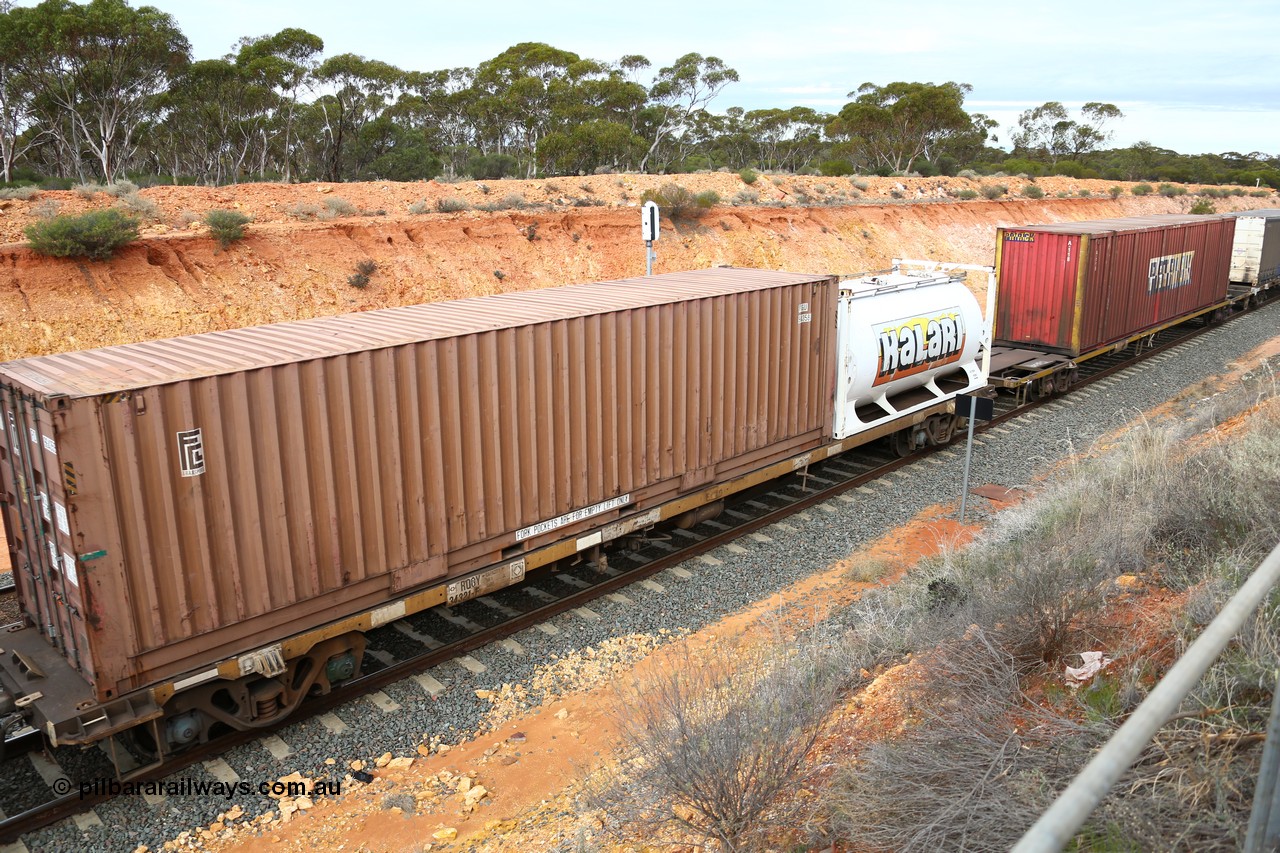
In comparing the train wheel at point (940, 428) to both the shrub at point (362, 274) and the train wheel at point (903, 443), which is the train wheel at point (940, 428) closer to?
the train wheel at point (903, 443)

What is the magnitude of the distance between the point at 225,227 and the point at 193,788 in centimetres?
1749

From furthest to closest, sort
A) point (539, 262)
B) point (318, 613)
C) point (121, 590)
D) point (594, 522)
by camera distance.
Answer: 1. point (539, 262)
2. point (594, 522)
3. point (318, 613)
4. point (121, 590)

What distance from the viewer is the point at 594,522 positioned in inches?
379

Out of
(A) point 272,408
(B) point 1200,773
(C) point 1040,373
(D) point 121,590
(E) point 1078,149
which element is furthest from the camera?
(E) point 1078,149

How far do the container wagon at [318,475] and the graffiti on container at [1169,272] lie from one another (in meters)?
13.9

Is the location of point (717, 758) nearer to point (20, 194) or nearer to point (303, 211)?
point (303, 211)

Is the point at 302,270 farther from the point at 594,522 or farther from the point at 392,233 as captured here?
the point at 594,522

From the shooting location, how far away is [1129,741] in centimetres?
212

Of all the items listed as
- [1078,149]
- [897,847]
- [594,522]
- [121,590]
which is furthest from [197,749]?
[1078,149]

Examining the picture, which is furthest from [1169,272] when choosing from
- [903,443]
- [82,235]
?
[82,235]

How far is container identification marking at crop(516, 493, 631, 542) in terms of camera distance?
893 centimetres

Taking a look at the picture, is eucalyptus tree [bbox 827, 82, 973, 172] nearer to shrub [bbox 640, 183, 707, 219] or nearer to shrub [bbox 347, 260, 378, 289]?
shrub [bbox 640, 183, 707, 219]

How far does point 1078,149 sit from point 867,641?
317ft

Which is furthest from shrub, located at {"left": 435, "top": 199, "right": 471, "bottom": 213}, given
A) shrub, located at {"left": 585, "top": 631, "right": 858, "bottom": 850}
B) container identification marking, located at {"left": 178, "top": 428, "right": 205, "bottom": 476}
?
shrub, located at {"left": 585, "top": 631, "right": 858, "bottom": 850}
